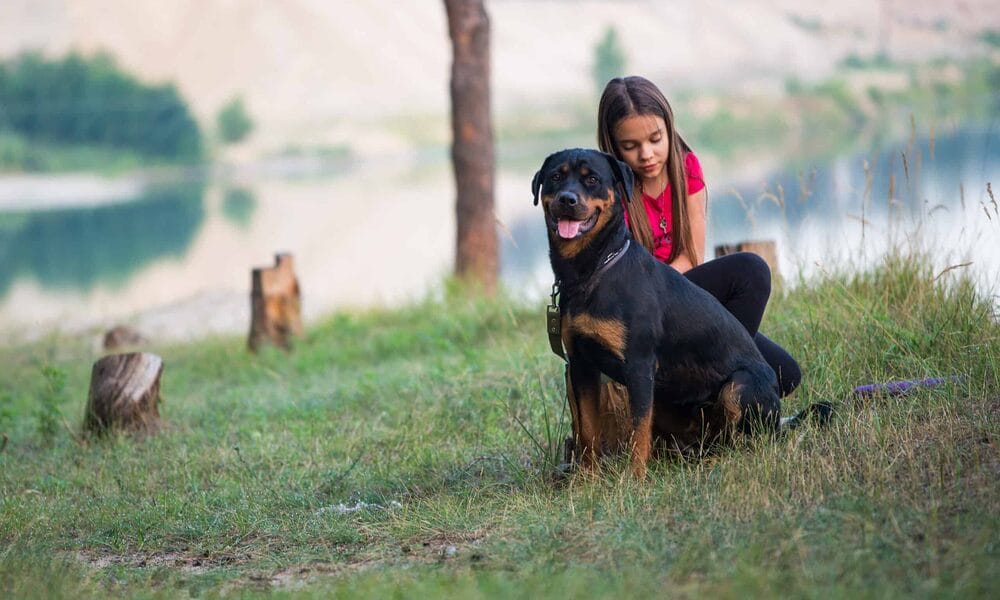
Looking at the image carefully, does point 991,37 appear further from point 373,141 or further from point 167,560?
point 167,560

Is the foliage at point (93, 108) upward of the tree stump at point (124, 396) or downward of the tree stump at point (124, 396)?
upward

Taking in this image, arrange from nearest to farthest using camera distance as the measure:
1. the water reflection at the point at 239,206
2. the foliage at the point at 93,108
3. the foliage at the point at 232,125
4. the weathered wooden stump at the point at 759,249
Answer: the weathered wooden stump at the point at 759,249, the water reflection at the point at 239,206, the foliage at the point at 93,108, the foliage at the point at 232,125

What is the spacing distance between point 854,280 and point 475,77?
16.6ft

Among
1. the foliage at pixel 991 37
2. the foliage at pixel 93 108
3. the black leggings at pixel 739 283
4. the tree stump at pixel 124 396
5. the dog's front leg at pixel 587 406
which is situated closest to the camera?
the dog's front leg at pixel 587 406

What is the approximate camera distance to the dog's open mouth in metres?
3.99

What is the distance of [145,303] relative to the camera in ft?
57.3

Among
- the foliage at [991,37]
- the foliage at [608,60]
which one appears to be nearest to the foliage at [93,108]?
the foliage at [608,60]

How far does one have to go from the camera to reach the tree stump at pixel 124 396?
6.48 metres

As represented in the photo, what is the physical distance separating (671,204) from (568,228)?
3.04 feet

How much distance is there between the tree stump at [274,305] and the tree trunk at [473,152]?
1.82m

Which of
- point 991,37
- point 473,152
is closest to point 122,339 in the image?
point 473,152

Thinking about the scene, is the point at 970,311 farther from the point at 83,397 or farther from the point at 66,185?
the point at 66,185

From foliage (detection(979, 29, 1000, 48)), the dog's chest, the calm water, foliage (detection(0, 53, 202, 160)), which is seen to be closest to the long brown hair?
the dog's chest

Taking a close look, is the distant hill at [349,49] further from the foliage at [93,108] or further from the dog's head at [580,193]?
the dog's head at [580,193]
